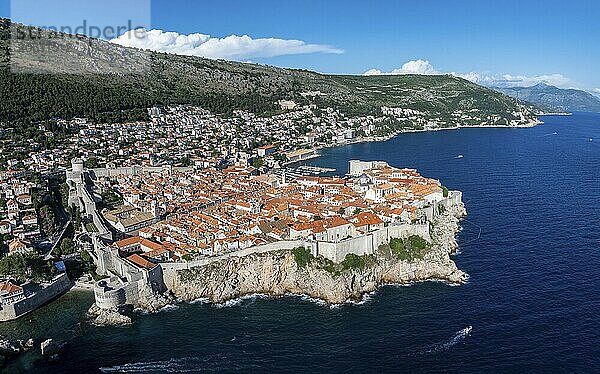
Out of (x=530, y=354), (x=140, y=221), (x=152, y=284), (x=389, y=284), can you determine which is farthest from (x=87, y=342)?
(x=530, y=354)

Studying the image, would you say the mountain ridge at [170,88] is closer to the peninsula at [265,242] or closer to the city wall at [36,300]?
the peninsula at [265,242]

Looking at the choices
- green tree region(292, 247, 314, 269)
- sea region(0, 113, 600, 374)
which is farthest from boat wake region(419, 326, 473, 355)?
green tree region(292, 247, 314, 269)

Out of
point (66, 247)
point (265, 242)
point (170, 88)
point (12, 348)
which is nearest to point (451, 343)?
point (265, 242)

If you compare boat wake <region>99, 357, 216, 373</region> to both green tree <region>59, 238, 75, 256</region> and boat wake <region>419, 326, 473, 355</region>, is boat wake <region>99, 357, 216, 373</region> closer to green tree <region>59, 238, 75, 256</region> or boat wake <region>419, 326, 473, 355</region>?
boat wake <region>419, 326, 473, 355</region>

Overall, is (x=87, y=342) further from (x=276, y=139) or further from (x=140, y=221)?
(x=276, y=139)

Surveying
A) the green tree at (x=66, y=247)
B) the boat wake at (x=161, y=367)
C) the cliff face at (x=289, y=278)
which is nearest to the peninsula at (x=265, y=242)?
the cliff face at (x=289, y=278)
